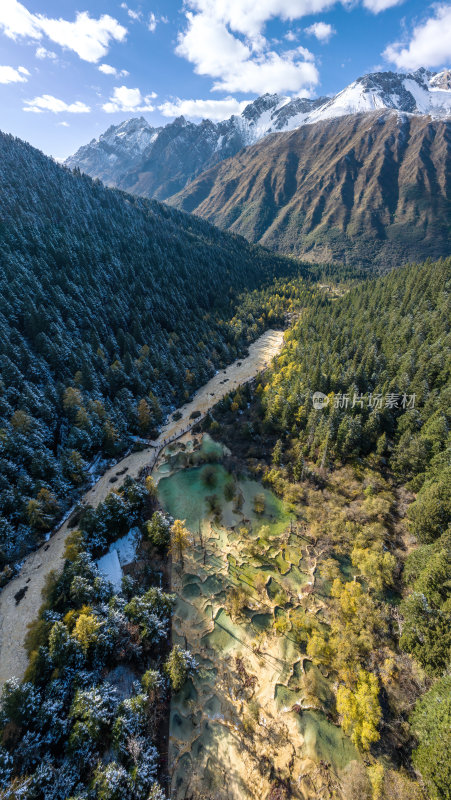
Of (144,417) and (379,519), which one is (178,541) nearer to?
(379,519)

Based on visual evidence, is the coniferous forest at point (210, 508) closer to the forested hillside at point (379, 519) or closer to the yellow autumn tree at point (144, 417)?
the forested hillside at point (379, 519)

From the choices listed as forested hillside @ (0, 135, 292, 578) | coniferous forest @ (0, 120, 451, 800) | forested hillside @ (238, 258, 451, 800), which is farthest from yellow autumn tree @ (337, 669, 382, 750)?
forested hillside @ (0, 135, 292, 578)

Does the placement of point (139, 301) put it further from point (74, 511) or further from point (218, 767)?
point (218, 767)

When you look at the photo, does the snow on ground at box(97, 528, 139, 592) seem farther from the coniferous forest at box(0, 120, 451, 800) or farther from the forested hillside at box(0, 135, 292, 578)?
the forested hillside at box(0, 135, 292, 578)

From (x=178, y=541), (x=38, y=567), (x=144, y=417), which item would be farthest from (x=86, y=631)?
(x=144, y=417)

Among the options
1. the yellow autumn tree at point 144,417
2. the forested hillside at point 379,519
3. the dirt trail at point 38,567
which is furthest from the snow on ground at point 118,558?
the yellow autumn tree at point 144,417
